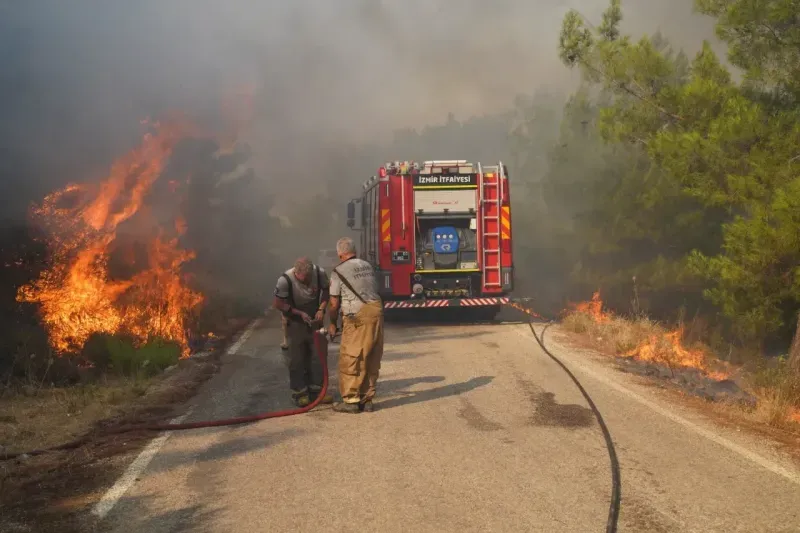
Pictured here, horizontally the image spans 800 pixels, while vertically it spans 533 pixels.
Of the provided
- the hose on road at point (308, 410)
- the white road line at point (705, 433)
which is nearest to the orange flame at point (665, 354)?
the white road line at point (705, 433)

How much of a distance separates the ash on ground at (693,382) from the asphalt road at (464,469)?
906 mm

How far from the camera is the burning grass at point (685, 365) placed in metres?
7.91

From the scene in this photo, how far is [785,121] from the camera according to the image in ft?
41.2

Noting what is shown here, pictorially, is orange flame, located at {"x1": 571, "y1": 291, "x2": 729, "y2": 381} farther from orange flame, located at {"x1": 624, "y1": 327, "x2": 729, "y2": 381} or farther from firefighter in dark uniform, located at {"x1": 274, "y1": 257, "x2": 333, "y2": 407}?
firefighter in dark uniform, located at {"x1": 274, "y1": 257, "x2": 333, "y2": 407}

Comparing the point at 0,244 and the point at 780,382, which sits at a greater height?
the point at 0,244

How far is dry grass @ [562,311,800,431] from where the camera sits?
25.5 ft

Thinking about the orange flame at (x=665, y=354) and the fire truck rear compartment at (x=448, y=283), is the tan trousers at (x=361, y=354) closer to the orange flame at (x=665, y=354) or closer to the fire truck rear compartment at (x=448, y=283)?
the orange flame at (x=665, y=354)

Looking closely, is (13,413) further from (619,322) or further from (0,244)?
(619,322)

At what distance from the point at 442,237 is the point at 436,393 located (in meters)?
8.41

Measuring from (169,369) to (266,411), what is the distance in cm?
401

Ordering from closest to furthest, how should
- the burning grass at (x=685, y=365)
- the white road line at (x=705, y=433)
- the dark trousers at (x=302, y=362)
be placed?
1. the white road line at (x=705, y=433)
2. the burning grass at (x=685, y=365)
3. the dark trousers at (x=302, y=362)

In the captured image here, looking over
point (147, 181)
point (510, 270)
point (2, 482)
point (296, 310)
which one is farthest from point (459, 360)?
point (147, 181)

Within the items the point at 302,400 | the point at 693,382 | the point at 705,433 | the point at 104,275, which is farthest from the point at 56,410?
the point at 693,382

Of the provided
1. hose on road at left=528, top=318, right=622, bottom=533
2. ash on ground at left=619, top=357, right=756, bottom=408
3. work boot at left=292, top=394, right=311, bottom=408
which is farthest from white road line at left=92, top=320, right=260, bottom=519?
ash on ground at left=619, top=357, right=756, bottom=408
